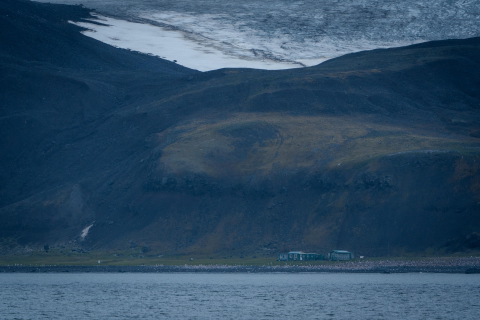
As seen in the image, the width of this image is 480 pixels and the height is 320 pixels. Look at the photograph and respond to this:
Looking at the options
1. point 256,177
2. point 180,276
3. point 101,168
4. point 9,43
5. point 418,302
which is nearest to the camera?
point 418,302

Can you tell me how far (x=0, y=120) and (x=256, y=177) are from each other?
70993 millimetres

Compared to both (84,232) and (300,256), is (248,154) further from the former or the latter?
(84,232)

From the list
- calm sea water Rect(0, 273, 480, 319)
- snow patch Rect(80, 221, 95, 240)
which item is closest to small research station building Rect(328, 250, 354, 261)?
calm sea water Rect(0, 273, 480, 319)

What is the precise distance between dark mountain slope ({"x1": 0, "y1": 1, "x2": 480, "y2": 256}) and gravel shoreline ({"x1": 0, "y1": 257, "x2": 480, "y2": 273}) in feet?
18.1

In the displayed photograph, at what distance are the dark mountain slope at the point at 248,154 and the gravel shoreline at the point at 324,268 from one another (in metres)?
5.52

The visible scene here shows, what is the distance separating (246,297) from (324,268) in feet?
85.7

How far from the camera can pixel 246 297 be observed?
60.3 meters

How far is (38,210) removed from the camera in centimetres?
11362

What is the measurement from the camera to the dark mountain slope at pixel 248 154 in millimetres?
95938

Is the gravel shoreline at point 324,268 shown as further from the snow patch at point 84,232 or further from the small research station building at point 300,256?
the snow patch at point 84,232

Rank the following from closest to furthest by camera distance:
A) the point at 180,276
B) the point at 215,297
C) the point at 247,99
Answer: the point at 215,297
the point at 180,276
the point at 247,99

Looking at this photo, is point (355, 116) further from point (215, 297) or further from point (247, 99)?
point (215, 297)

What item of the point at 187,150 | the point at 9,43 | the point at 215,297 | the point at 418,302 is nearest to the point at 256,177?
the point at 187,150

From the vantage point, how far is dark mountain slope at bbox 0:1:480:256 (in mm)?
95938
